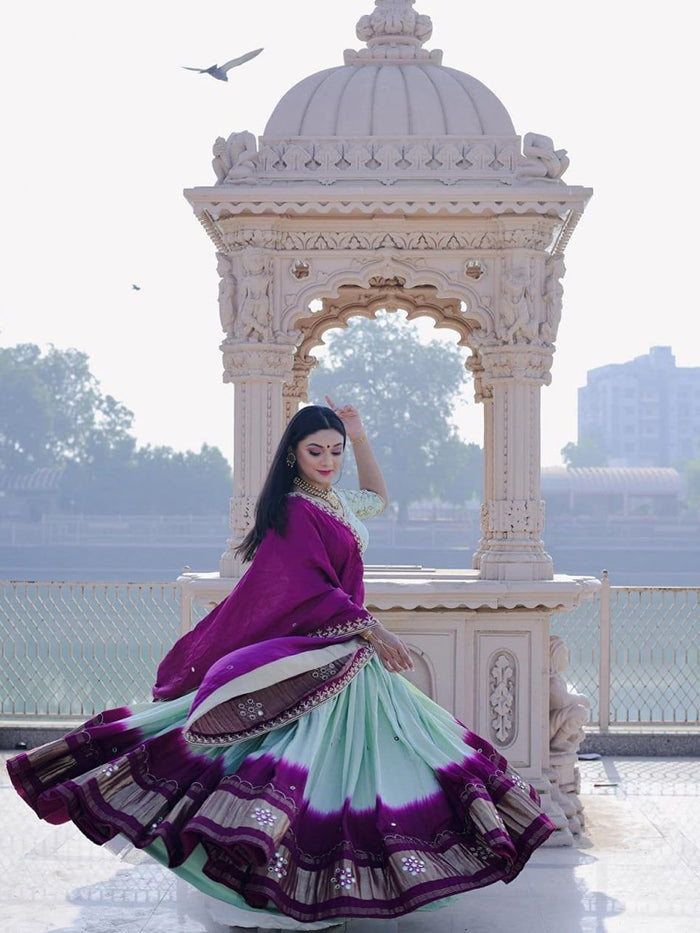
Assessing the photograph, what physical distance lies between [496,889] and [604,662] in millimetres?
3624

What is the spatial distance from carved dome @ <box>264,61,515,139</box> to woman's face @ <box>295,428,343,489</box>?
1.94 m

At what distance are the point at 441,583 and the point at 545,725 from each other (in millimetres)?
715

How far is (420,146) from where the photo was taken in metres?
5.25

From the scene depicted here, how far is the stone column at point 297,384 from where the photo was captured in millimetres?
6262

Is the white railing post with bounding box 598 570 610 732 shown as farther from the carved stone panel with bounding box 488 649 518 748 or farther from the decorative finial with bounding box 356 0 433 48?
the decorative finial with bounding box 356 0 433 48

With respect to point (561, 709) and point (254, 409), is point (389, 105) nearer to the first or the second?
point (254, 409)

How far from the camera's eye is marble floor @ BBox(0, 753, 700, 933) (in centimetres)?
379

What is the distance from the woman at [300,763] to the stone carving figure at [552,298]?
1.69 meters

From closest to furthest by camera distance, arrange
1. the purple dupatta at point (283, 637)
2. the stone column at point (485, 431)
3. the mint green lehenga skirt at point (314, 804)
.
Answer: the mint green lehenga skirt at point (314, 804), the purple dupatta at point (283, 637), the stone column at point (485, 431)

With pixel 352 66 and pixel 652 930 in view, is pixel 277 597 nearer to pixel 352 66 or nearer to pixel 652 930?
pixel 652 930

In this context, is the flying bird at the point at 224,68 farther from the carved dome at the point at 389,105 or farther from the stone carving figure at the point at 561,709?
→ the stone carving figure at the point at 561,709

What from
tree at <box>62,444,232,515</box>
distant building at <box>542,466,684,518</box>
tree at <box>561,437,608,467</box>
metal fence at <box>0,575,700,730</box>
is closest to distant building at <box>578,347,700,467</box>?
tree at <box>561,437,608,467</box>

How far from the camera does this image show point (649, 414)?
266 ft

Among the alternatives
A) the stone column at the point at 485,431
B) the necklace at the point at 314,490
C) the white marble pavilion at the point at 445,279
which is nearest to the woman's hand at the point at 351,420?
the necklace at the point at 314,490
